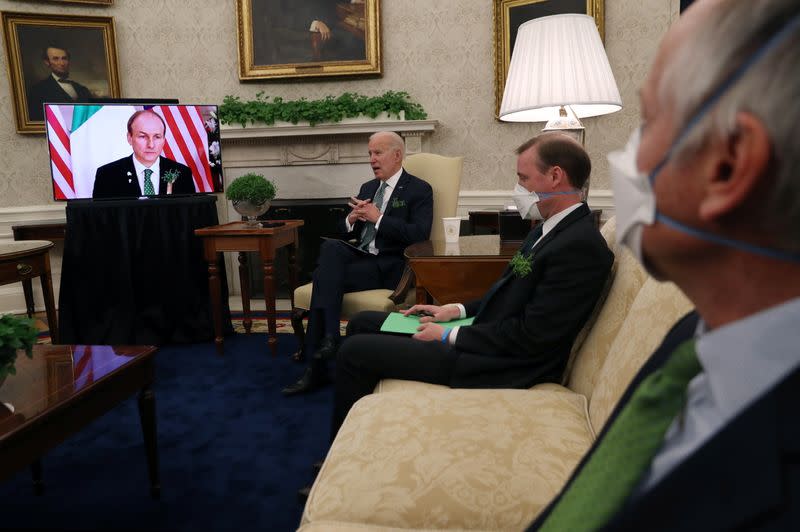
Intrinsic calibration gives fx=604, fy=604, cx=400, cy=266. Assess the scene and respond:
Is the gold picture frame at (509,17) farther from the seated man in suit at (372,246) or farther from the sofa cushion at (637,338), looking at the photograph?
the sofa cushion at (637,338)

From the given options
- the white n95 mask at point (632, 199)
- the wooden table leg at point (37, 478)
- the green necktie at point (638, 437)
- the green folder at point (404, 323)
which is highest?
the white n95 mask at point (632, 199)

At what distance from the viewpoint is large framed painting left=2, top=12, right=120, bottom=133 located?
534 cm

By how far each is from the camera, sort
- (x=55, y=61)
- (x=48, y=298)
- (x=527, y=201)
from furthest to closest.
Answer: (x=55, y=61) → (x=48, y=298) → (x=527, y=201)

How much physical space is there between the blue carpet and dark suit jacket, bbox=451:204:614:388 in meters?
0.88

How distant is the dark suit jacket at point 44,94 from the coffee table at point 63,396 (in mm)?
3835

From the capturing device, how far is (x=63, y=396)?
1904 mm

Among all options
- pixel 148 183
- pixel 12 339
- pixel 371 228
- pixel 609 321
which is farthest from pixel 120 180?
pixel 609 321

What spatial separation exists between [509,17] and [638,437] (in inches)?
202

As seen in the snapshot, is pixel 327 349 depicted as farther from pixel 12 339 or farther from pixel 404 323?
pixel 12 339

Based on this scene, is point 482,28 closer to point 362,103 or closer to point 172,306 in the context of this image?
point 362,103

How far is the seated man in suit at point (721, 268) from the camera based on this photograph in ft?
1.55

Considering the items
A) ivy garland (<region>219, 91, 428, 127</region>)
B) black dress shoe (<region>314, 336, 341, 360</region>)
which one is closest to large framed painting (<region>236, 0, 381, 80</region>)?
ivy garland (<region>219, 91, 428, 127</region>)

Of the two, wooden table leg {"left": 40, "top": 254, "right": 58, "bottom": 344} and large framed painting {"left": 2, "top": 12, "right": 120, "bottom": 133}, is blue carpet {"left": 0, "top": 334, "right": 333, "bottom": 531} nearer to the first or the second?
wooden table leg {"left": 40, "top": 254, "right": 58, "bottom": 344}

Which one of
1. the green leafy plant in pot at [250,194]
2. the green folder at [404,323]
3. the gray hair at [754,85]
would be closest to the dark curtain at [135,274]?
the green leafy plant in pot at [250,194]
